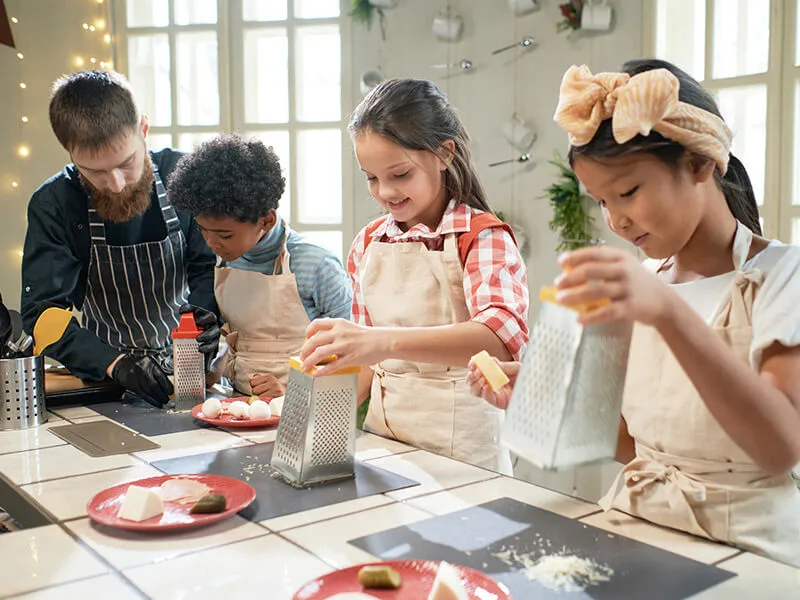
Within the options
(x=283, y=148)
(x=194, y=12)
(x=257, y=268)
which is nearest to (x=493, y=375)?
(x=257, y=268)

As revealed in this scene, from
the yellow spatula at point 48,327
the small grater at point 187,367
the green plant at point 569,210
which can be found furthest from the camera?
the green plant at point 569,210

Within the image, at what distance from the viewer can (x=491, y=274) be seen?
5.85 feet

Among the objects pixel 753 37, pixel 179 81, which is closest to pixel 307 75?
pixel 179 81

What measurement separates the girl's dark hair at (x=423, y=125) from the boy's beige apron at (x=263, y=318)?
2.13ft

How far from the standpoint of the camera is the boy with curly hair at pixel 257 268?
226 cm

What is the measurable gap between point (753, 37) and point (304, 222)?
8.65 feet

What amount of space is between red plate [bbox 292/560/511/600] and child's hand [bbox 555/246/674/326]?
15.1 inches

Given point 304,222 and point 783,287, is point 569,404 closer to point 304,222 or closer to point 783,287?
point 783,287

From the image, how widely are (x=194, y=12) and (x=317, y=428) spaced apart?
13.4 feet

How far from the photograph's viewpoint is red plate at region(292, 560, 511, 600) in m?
0.99

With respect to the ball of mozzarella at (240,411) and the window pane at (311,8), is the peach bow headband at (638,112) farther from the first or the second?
the window pane at (311,8)

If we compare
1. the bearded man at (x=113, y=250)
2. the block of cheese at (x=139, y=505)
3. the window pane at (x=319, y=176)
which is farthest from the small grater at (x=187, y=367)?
the window pane at (x=319, y=176)

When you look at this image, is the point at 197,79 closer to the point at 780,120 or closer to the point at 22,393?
the point at 780,120

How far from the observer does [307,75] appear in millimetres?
4812
